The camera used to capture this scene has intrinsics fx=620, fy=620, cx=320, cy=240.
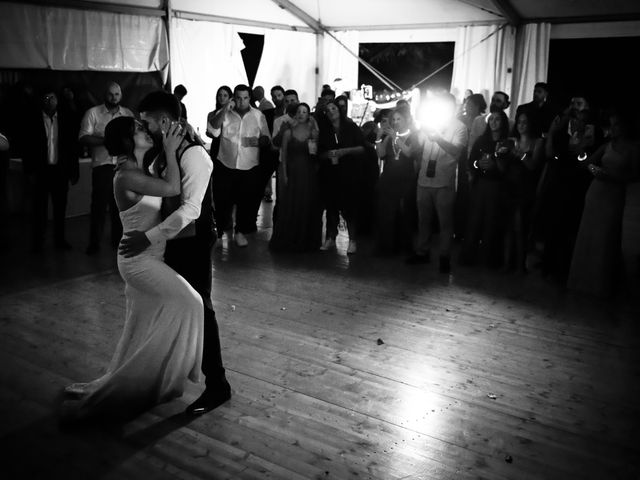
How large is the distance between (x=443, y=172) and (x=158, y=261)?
3083 millimetres

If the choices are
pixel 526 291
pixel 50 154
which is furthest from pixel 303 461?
pixel 50 154

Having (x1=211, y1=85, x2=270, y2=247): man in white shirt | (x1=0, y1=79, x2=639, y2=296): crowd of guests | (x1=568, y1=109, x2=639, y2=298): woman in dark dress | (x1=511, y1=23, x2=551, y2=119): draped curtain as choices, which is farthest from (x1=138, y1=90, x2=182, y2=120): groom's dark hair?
(x1=511, y1=23, x2=551, y2=119): draped curtain

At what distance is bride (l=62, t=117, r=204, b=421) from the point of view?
2586 mm

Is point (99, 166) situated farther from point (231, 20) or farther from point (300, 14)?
point (300, 14)

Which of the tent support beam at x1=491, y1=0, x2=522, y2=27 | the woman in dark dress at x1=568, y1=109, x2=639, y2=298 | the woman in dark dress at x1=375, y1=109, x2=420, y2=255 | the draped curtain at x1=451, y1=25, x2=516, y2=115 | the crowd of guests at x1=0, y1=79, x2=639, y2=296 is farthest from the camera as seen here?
the draped curtain at x1=451, y1=25, x2=516, y2=115

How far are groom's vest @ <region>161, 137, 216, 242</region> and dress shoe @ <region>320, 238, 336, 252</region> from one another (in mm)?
3199

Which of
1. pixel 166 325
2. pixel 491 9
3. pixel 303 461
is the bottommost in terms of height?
pixel 303 461

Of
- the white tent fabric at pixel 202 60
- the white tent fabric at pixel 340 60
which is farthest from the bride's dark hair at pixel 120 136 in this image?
the white tent fabric at pixel 340 60

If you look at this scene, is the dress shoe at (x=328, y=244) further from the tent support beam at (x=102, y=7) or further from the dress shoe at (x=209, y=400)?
the tent support beam at (x=102, y=7)

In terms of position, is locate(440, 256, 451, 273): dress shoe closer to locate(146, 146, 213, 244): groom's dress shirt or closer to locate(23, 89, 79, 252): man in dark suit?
locate(146, 146, 213, 244): groom's dress shirt

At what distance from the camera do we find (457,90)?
32.5ft

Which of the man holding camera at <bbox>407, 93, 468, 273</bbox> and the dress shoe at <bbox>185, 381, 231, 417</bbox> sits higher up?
the man holding camera at <bbox>407, 93, 468, 273</bbox>

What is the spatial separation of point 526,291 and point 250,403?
2.67m

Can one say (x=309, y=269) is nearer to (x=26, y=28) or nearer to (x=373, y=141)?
(x=373, y=141)
